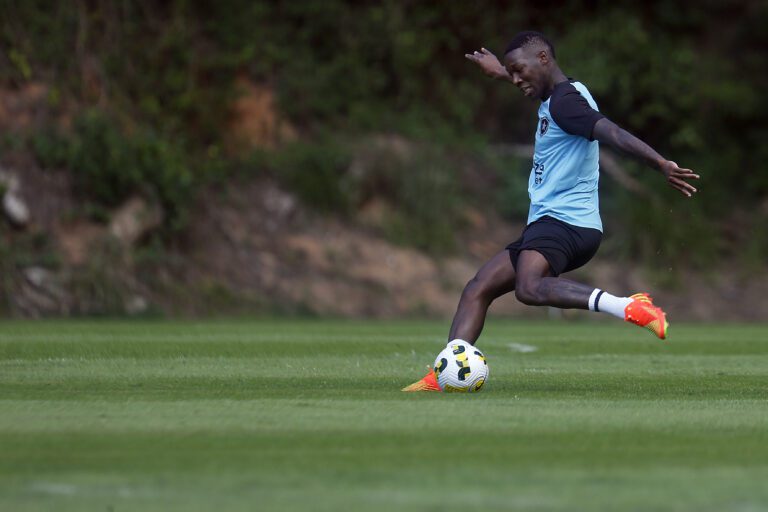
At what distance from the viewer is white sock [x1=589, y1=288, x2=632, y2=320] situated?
809cm

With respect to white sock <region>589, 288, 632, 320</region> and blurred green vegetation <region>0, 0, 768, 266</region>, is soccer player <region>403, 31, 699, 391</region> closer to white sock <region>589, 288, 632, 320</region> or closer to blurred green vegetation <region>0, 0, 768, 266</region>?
white sock <region>589, 288, 632, 320</region>

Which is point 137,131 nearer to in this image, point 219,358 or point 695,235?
point 695,235

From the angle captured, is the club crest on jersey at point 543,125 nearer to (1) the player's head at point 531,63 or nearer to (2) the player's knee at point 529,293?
(1) the player's head at point 531,63

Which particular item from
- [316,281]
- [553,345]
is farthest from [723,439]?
[316,281]

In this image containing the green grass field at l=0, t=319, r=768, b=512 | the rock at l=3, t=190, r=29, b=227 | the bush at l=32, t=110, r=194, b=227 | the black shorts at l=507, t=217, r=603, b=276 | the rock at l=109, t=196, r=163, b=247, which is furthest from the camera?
the bush at l=32, t=110, r=194, b=227

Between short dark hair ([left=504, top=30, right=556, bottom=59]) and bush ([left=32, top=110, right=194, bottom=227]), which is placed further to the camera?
bush ([left=32, top=110, right=194, bottom=227])

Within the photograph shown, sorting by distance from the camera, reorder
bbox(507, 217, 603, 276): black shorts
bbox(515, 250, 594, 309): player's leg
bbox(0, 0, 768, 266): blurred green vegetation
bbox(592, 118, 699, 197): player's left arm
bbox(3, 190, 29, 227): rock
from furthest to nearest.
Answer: bbox(0, 0, 768, 266): blurred green vegetation
bbox(3, 190, 29, 227): rock
bbox(507, 217, 603, 276): black shorts
bbox(515, 250, 594, 309): player's leg
bbox(592, 118, 699, 197): player's left arm

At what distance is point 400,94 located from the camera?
86.6 feet

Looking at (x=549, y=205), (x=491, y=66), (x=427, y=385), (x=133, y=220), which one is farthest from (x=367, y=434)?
(x=133, y=220)

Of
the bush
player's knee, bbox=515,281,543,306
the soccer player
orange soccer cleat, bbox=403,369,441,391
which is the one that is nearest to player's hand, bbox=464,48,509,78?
the soccer player

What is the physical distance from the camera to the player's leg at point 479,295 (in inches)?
339

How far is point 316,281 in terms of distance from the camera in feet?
75.4

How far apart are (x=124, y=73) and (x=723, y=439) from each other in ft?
62.1

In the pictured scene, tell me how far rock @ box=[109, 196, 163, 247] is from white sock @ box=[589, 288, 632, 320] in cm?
1423
